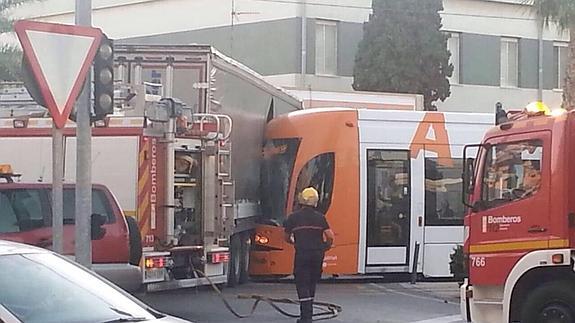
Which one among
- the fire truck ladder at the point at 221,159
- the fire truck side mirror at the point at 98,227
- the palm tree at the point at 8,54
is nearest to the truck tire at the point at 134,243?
the fire truck side mirror at the point at 98,227

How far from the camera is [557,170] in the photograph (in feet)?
36.4

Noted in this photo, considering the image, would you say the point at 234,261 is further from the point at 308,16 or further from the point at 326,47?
the point at 326,47

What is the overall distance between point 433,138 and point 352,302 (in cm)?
412

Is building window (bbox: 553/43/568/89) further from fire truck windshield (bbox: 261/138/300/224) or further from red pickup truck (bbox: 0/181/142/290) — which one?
red pickup truck (bbox: 0/181/142/290)

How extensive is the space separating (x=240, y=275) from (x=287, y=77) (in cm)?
1833

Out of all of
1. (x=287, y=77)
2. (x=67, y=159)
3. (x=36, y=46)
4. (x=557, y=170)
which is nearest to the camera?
(x=36, y=46)

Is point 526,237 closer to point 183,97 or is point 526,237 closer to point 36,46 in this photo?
point 36,46

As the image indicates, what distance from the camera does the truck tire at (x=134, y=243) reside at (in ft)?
45.1

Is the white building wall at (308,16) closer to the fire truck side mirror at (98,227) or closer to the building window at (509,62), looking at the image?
the building window at (509,62)

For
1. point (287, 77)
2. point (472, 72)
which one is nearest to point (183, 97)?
point (287, 77)

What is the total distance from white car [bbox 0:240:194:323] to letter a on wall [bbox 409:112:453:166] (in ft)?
40.0

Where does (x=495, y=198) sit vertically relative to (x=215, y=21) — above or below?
below

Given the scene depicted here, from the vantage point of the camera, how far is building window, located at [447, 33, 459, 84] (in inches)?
1556

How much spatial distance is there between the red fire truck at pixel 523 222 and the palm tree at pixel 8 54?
1363 cm
